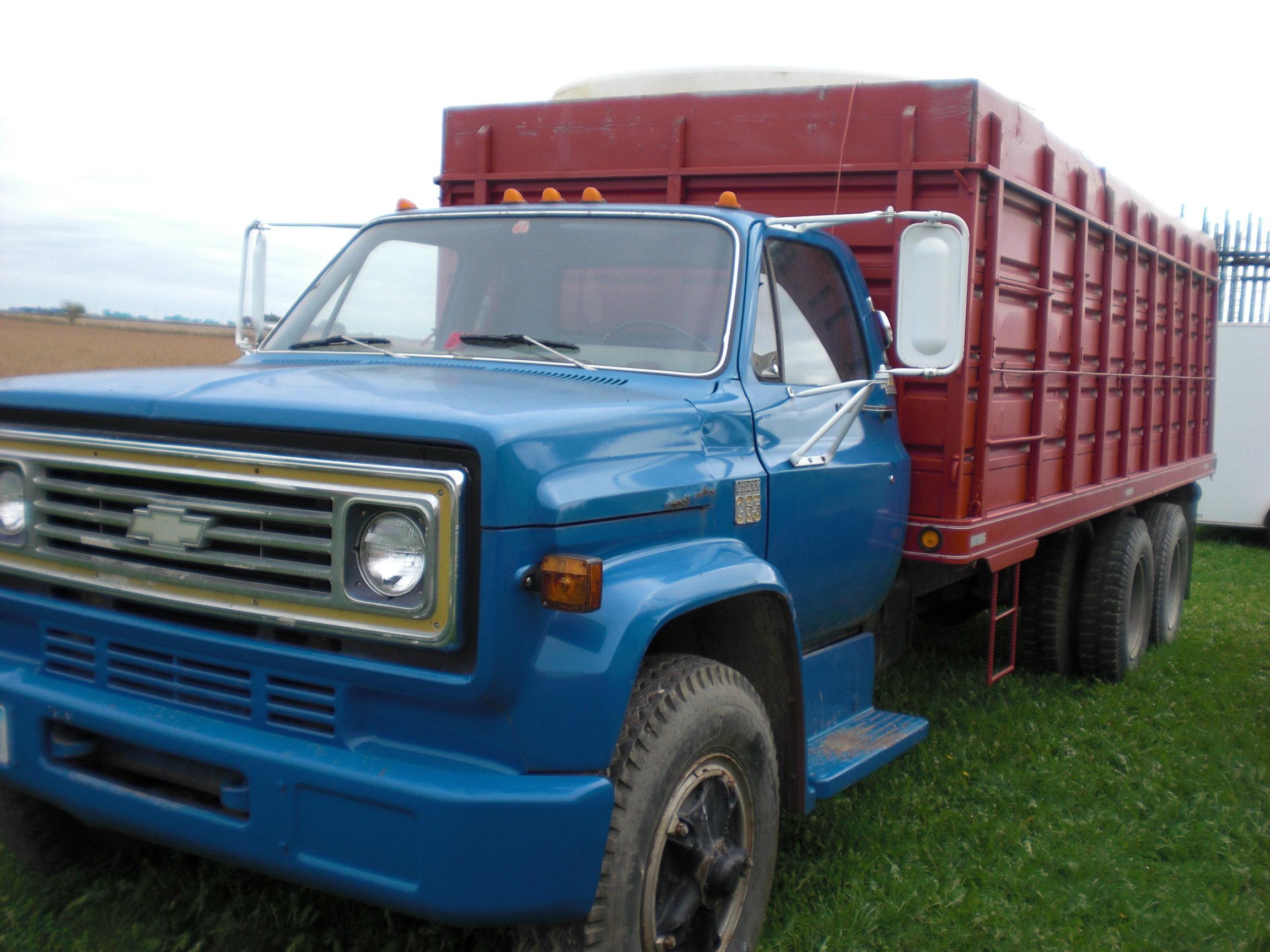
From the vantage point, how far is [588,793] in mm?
2496

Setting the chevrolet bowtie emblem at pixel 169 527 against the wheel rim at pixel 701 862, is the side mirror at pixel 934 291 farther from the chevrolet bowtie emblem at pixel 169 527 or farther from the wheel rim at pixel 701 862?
the chevrolet bowtie emblem at pixel 169 527

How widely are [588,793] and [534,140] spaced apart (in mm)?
3651

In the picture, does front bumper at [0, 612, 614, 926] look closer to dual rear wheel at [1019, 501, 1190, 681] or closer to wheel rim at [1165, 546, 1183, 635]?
dual rear wheel at [1019, 501, 1190, 681]

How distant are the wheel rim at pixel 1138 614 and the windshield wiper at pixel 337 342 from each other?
492cm

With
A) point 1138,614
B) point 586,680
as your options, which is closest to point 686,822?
point 586,680

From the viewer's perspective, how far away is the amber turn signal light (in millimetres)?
2492

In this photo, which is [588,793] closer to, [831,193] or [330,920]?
[330,920]

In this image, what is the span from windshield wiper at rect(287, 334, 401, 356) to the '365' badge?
130 cm

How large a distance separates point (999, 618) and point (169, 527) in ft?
12.9

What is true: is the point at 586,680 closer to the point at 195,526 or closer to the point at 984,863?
the point at 195,526

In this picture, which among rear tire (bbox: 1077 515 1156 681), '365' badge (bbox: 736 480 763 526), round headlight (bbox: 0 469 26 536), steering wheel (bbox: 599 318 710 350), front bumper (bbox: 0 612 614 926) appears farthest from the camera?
rear tire (bbox: 1077 515 1156 681)

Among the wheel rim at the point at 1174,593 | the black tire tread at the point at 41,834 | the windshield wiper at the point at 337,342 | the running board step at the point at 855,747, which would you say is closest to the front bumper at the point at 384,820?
the black tire tread at the point at 41,834

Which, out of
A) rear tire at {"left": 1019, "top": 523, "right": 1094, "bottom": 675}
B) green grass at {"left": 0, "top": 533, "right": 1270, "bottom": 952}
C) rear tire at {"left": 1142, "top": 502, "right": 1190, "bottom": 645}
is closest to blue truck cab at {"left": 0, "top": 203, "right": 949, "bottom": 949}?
green grass at {"left": 0, "top": 533, "right": 1270, "bottom": 952}

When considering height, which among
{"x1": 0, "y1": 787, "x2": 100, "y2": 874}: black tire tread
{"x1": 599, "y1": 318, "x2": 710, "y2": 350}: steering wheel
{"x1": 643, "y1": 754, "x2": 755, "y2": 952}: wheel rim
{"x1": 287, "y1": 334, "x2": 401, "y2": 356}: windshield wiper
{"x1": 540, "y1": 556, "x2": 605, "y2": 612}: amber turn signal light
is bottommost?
{"x1": 0, "y1": 787, "x2": 100, "y2": 874}: black tire tread
